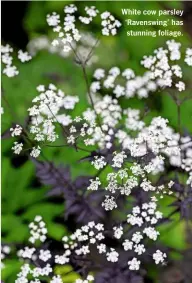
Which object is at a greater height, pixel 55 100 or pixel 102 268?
pixel 55 100

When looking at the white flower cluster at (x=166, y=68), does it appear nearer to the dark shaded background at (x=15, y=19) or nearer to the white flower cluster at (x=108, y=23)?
the white flower cluster at (x=108, y=23)

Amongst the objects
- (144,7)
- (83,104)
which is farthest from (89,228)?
(144,7)

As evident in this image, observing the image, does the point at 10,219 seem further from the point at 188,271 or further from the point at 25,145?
the point at 188,271

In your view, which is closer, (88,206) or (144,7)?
(88,206)

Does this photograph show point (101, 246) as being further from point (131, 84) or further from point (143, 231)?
point (131, 84)

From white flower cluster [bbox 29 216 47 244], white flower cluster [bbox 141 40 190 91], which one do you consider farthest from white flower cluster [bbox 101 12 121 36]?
white flower cluster [bbox 29 216 47 244]

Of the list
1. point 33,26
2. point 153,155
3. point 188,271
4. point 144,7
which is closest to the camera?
point 153,155

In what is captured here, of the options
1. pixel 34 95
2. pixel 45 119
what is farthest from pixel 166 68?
pixel 34 95

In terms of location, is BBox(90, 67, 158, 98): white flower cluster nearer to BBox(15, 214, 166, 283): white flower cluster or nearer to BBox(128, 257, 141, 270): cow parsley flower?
BBox(15, 214, 166, 283): white flower cluster
